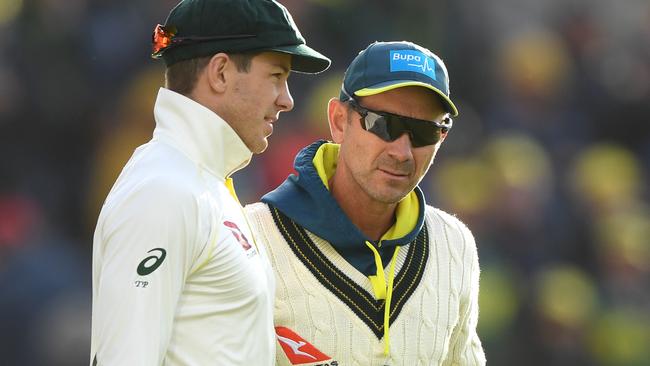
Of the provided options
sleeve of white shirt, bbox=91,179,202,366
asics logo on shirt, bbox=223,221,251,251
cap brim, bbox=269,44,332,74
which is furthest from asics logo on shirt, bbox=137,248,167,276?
cap brim, bbox=269,44,332,74

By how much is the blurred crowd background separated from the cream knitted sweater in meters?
2.86

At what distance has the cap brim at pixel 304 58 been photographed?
2.60m

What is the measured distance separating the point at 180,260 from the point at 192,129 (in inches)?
15.6

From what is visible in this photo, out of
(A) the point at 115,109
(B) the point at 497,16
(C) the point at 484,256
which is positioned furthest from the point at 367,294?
(B) the point at 497,16

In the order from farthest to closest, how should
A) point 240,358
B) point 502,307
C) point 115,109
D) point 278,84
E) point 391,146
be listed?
point 502,307, point 115,109, point 391,146, point 278,84, point 240,358

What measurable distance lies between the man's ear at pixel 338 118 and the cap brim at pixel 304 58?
42 centimetres

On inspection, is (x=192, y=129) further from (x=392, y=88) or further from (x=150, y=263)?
(x=392, y=88)

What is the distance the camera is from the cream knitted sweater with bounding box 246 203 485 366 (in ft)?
10.2

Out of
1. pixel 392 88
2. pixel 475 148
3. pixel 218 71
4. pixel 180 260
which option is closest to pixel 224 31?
pixel 218 71

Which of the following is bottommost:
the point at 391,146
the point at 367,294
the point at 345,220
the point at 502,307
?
the point at 502,307

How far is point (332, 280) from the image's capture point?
317 centimetres

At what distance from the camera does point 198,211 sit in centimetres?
228

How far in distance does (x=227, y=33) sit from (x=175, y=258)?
618mm

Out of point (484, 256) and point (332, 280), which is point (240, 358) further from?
point (484, 256)
